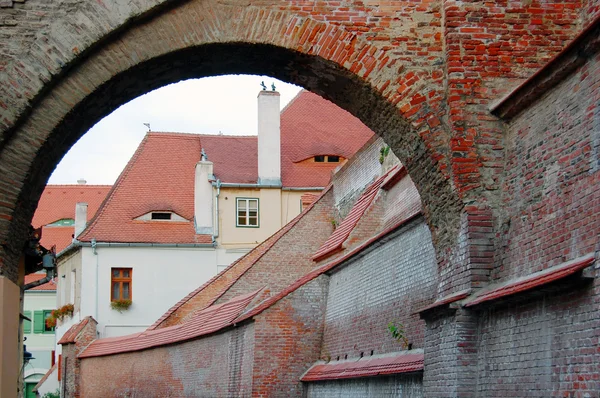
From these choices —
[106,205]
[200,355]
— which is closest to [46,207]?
[106,205]

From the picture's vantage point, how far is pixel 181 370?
25734 millimetres

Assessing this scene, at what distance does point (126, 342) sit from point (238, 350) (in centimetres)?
966

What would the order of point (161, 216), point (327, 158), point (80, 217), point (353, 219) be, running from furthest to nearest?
1. point (327, 158)
2. point (80, 217)
3. point (161, 216)
4. point (353, 219)

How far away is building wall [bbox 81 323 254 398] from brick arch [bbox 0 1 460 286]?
1103 cm

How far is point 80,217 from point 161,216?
10.6 ft

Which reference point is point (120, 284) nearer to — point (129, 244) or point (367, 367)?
point (129, 244)

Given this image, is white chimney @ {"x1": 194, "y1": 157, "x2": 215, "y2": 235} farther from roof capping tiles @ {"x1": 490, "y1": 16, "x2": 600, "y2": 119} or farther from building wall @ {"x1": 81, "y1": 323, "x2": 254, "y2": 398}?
roof capping tiles @ {"x1": 490, "y1": 16, "x2": 600, "y2": 119}

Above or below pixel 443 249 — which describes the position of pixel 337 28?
above

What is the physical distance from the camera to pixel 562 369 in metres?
8.45

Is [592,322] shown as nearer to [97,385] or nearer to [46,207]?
[97,385]

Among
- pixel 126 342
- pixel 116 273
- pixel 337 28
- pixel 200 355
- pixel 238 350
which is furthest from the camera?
pixel 116 273

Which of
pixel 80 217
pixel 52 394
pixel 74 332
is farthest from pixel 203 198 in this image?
pixel 52 394

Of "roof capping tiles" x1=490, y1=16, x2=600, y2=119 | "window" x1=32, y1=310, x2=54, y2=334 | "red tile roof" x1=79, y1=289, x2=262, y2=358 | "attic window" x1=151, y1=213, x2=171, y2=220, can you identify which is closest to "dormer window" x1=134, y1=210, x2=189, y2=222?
"attic window" x1=151, y1=213, x2=171, y2=220

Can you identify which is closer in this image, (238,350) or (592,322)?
(592,322)
